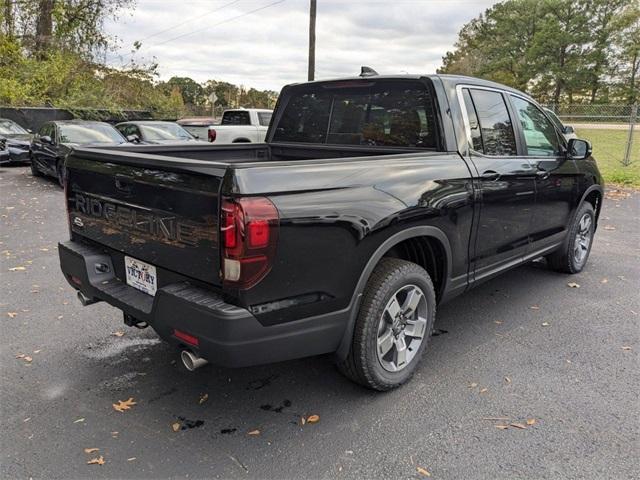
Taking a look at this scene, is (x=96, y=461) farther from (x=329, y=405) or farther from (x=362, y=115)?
(x=362, y=115)

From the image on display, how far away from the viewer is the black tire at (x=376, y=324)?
282cm

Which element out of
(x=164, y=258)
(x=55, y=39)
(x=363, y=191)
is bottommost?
(x=164, y=258)

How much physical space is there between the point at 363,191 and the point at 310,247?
477 mm

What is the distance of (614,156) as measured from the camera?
17.8 metres

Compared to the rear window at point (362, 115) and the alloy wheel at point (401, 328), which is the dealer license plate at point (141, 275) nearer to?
the alloy wheel at point (401, 328)

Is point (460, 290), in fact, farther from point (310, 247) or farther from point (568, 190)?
point (568, 190)

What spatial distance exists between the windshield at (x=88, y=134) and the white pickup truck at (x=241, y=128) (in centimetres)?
402

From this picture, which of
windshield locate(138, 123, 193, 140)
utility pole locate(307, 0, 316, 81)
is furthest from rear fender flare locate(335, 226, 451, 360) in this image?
utility pole locate(307, 0, 316, 81)

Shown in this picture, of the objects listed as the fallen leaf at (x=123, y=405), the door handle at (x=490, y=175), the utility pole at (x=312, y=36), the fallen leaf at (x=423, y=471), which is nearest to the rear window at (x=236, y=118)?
the utility pole at (x=312, y=36)

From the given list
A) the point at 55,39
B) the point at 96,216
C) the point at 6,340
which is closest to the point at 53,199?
the point at 6,340

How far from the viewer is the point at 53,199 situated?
9875 mm

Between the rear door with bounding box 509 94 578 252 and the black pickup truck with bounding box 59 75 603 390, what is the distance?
0.03 metres

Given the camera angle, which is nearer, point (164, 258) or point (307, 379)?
point (164, 258)

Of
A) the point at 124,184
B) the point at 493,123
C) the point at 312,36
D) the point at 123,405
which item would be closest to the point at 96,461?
the point at 123,405
